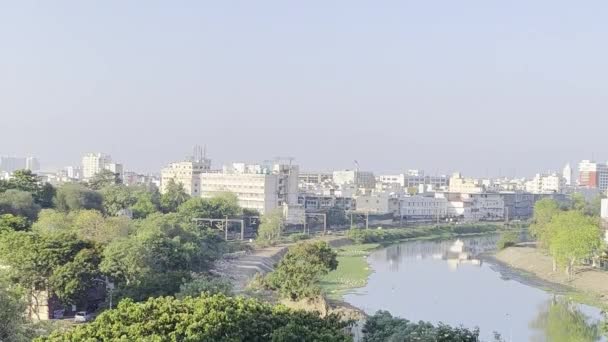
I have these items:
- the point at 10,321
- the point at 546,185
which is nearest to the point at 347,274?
the point at 10,321

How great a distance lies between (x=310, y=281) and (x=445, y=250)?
28.3 metres

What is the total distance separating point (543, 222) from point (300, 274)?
25668 millimetres

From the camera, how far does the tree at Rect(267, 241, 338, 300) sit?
22.8 meters

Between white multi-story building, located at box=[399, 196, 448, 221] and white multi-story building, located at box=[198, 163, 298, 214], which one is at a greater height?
white multi-story building, located at box=[198, 163, 298, 214]


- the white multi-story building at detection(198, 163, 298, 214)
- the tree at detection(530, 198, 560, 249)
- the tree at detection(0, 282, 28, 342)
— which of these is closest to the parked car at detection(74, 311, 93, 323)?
the tree at detection(0, 282, 28, 342)

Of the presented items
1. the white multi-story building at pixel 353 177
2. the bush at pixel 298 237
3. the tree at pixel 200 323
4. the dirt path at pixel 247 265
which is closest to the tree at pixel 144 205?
the dirt path at pixel 247 265

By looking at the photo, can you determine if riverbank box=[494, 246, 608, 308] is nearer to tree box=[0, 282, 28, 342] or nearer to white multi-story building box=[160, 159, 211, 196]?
tree box=[0, 282, 28, 342]

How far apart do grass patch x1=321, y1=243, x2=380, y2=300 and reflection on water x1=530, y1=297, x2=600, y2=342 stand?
7.09m

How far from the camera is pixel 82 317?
65.2 feet

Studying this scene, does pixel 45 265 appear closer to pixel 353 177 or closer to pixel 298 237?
pixel 298 237

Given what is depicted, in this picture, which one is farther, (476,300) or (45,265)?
(476,300)

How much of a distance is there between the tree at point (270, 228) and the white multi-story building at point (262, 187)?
12.0 m

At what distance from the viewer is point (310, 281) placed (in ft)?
76.0

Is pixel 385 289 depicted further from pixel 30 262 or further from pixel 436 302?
pixel 30 262
